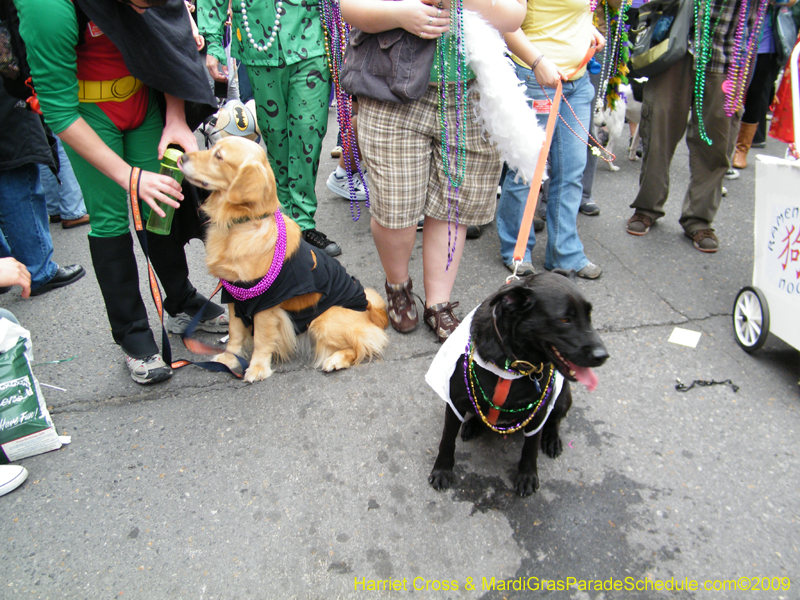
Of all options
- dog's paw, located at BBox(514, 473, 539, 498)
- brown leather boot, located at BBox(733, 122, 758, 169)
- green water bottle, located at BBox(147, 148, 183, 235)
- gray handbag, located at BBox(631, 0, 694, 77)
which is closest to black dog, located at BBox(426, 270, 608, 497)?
dog's paw, located at BBox(514, 473, 539, 498)

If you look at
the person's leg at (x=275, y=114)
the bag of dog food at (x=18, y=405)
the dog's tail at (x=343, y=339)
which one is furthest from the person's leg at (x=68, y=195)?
the dog's tail at (x=343, y=339)

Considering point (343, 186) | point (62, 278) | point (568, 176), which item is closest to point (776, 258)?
point (568, 176)

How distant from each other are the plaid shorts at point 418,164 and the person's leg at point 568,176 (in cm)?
81

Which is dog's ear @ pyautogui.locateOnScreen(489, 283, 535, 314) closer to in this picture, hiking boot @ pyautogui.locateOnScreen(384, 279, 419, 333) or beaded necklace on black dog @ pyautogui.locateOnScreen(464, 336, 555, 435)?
beaded necklace on black dog @ pyautogui.locateOnScreen(464, 336, 555, 435)

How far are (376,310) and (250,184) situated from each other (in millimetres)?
1040

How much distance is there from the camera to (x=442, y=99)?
229 cm

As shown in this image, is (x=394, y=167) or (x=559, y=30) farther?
(x=559, y=30)

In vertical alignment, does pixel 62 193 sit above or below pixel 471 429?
above

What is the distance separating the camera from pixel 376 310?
284 cm

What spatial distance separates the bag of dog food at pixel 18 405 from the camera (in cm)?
195

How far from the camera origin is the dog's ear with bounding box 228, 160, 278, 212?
84.5 inches

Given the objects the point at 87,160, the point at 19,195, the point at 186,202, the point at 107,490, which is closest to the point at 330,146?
the point at 19,195

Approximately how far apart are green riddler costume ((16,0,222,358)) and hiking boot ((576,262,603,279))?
259 cm

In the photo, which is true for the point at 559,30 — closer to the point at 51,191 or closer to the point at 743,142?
the point at 743,142
